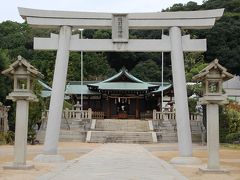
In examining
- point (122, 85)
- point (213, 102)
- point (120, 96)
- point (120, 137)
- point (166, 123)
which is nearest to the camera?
point (213, 102)

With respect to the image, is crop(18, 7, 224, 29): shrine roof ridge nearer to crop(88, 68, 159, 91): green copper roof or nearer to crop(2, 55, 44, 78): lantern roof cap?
crop(2, 55, 44, 78): lantern roof cap

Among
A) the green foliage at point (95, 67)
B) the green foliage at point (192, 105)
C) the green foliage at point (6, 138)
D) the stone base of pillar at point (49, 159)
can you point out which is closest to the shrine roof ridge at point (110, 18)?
the stone base of pillar at point (49, 159)

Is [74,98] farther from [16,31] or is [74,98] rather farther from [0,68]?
[16,31]

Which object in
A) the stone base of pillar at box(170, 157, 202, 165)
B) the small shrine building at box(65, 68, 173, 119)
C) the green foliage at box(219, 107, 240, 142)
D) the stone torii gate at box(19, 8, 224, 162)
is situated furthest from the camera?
the small shrine building at box(65, 68, 173, 119)

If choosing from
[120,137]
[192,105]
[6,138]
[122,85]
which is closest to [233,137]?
[192,105]

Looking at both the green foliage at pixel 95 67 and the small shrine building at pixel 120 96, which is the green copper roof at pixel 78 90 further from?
the green foliage at pixel 95 67

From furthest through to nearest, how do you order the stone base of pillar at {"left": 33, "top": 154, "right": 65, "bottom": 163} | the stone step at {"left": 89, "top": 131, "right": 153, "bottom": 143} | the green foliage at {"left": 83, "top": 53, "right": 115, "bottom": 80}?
the green foliage at {"left": 83, "top": 53, "right": 115, "bottom": 80}, the stone step at {"left": 89, "top": 131, "right": 153, "bottom": 143}, the stone base of pillar at {"left": 33, "top": 154, "right": 65, "bottom": 163}

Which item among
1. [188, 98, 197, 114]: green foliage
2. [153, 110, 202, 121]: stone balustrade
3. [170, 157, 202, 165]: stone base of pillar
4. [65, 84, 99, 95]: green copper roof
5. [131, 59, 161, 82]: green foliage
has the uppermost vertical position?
[131, 59, 161, 82]: green foliage

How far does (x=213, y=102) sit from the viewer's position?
13.7m

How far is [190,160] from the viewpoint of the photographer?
16.3 m

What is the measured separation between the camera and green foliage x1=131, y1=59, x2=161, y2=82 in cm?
7231

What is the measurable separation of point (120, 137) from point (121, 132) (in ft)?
5.40

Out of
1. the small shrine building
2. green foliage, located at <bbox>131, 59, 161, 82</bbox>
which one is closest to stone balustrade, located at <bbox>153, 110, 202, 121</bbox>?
the small shrine building

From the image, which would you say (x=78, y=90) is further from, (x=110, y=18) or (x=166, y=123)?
(x=110, y=18)
